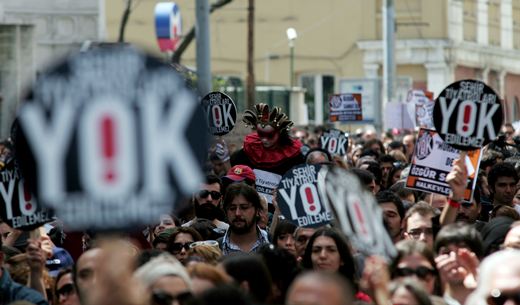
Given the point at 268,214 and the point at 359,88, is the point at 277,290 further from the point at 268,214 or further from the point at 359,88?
the point at 359,88

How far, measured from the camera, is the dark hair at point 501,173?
15797 millimetres

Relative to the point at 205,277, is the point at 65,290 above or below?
below

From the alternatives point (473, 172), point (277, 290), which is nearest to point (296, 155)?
point (473, 172)

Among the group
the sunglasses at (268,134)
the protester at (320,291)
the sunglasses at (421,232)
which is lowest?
the sunglasses at (421,232)

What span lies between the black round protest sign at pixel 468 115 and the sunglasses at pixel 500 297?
3055 mm

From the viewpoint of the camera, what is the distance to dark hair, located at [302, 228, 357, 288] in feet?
34.0

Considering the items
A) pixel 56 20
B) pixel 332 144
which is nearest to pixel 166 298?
pixel 332 144

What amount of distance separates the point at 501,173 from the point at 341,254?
561cm

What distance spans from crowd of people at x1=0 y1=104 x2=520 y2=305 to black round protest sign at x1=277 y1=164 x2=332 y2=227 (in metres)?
0.15

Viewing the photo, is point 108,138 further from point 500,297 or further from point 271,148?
point 271,148

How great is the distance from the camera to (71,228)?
7.30m

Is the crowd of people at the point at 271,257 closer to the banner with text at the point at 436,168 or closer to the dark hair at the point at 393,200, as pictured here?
the dark hair at the point at 393,200

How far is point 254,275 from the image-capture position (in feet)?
29.1

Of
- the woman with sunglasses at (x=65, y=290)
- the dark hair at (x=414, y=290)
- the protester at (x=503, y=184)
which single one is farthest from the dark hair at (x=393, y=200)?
the dark hair at (x=414, y=290)
